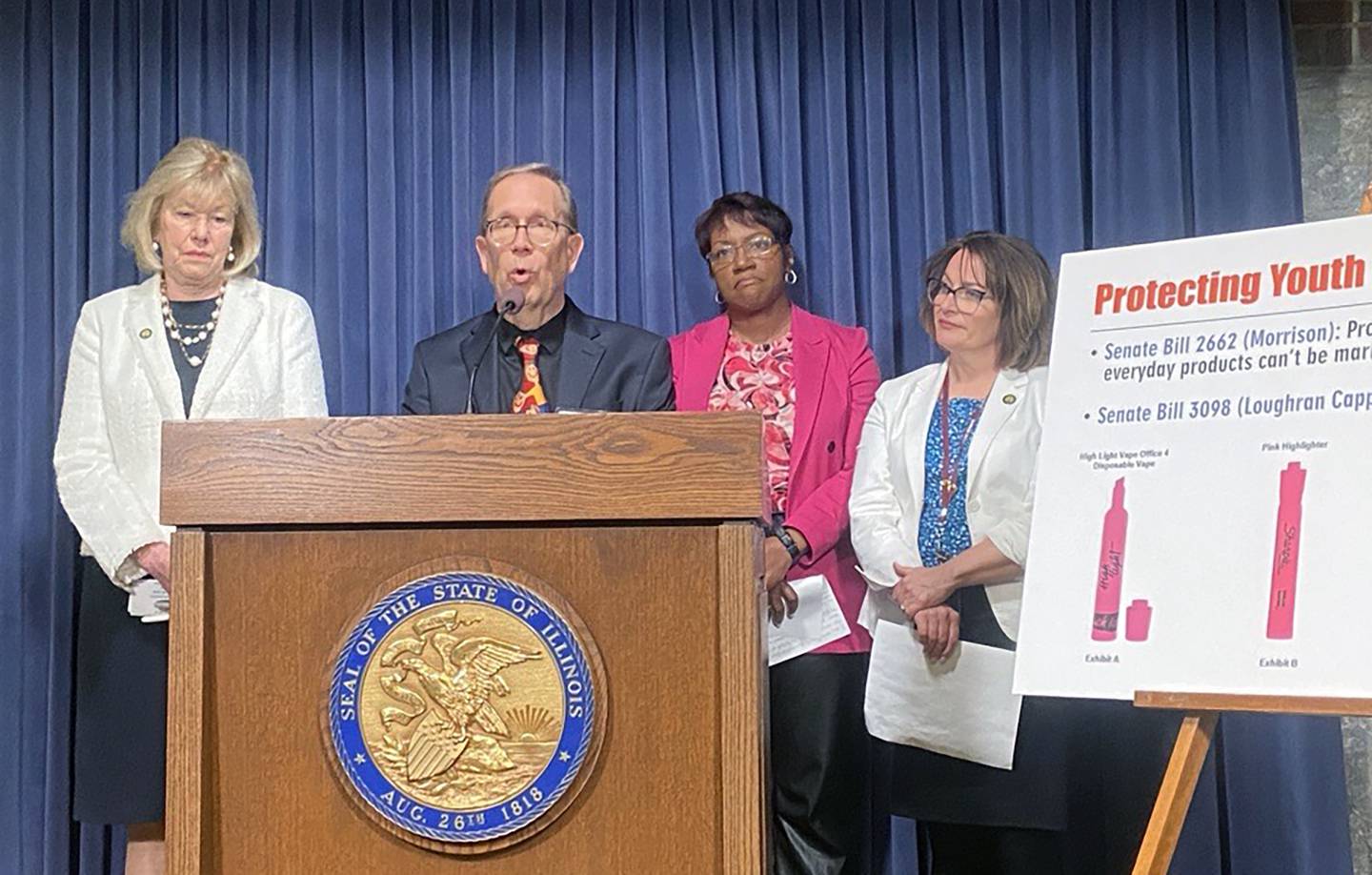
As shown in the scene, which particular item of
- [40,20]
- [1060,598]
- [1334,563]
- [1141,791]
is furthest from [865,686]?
[40,20]

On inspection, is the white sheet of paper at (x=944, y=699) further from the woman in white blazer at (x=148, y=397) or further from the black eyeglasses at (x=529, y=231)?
the woman in white blazer at (x=148, y=397)

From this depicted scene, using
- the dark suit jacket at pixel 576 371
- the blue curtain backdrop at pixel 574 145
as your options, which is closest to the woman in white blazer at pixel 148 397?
the dark suit jacket at pixel 576 371

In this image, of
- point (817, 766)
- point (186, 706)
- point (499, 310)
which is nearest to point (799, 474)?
point (817, 766)

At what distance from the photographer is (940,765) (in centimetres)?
288

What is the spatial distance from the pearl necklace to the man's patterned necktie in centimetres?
60

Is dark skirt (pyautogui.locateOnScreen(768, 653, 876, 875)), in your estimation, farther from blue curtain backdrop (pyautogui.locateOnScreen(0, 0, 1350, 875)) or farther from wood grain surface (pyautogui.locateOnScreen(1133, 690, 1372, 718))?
wood grain surface (pyautogui.locateOnScreen(1133, 690, 1372, 718))

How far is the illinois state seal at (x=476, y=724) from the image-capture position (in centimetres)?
166

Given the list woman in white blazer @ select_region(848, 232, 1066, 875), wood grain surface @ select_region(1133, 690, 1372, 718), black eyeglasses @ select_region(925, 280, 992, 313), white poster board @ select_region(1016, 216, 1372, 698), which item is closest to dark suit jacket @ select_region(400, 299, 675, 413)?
woman in white blazer @ select_region(848, 232, 1066, 875)

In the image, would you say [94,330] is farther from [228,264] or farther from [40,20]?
[40,20]

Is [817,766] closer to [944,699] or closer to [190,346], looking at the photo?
[944,699]

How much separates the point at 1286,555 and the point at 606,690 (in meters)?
0.88

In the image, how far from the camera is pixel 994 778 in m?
2.84

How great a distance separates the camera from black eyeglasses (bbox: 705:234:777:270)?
3.24 m

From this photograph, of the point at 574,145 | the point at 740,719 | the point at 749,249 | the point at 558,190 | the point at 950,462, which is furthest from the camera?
the point at 574,145
